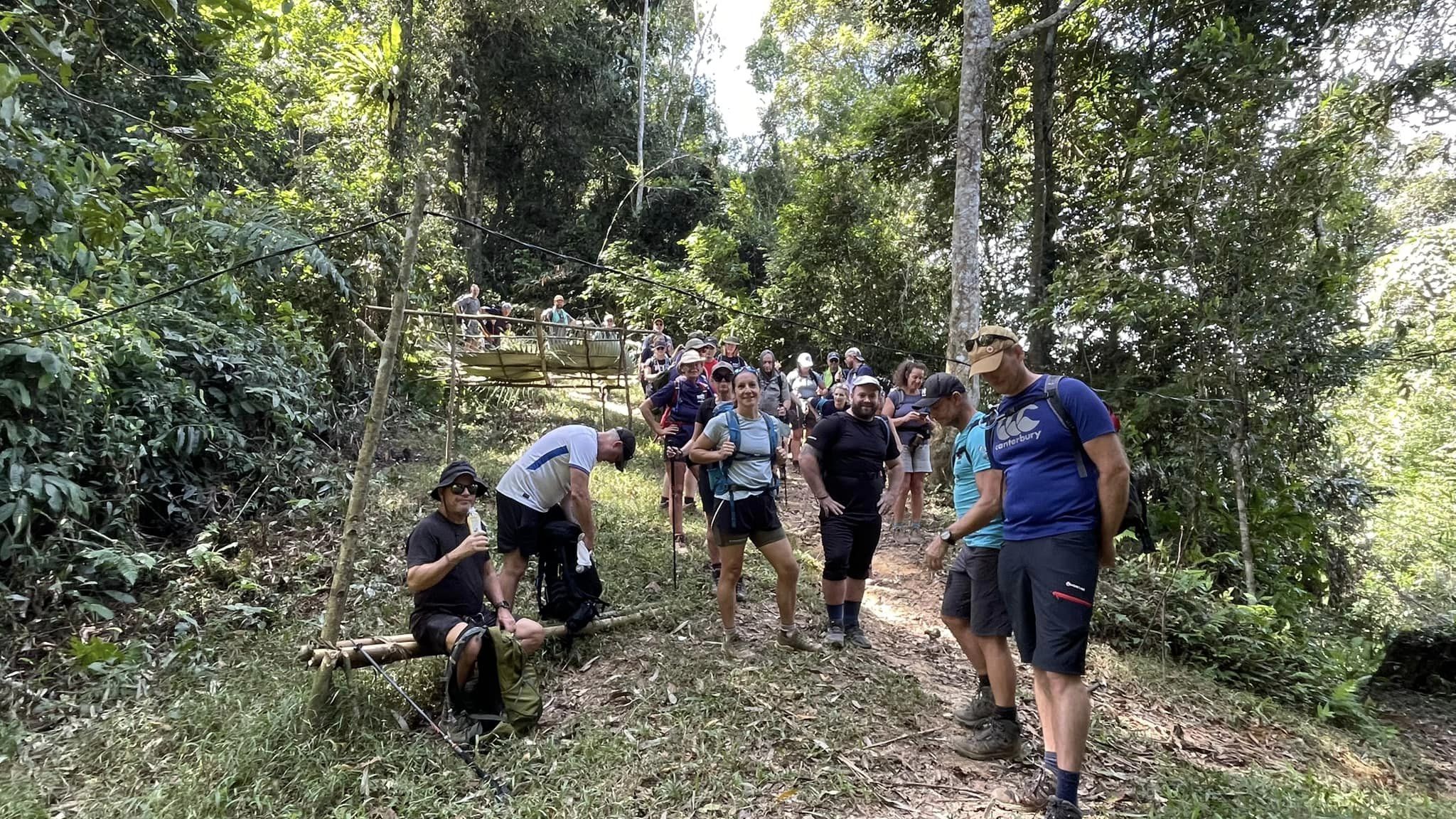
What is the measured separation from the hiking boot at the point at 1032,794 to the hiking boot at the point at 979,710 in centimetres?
51

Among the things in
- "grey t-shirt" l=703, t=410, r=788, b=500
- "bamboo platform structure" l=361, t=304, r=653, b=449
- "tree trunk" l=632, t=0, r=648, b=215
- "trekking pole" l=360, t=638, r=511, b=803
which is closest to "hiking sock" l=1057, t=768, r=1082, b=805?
"grey t-shirt" l=703, t=410, r=788, b=500

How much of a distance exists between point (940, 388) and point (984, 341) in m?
0.66

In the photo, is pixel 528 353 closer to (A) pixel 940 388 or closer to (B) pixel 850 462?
(B) pixel 850 462

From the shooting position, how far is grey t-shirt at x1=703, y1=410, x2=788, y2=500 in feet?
15.1

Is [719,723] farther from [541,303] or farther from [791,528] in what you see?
[541,303]

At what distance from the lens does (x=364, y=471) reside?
379 centimetres

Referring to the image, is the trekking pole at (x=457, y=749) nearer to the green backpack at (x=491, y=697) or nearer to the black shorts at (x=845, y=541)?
the green backpack at (x=491, y=697)

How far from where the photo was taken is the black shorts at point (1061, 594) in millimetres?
2941

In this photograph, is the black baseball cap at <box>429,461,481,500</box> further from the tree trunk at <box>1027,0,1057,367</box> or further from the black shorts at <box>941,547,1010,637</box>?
the tree trunk at <box>1027,0,1057,367</box>

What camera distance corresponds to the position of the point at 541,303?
2298 centimetres

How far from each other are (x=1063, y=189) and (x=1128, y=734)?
1049 centimetres

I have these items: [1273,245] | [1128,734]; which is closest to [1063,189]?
[1273,245]

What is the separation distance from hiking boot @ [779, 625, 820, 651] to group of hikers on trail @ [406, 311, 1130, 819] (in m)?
0.02

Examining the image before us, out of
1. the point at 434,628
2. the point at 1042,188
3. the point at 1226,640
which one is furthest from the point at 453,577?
the point at 1042,188
